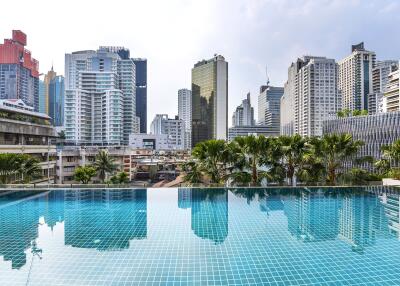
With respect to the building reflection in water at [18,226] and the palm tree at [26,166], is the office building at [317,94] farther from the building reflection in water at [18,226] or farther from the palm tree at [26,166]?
the building reflection in water at [18,226]

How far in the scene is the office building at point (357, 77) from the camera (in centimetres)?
12838

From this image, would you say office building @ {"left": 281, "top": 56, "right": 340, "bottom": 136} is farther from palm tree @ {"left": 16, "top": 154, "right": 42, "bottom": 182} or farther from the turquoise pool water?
the turquoise pool water

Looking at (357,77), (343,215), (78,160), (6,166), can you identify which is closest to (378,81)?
(357,77)

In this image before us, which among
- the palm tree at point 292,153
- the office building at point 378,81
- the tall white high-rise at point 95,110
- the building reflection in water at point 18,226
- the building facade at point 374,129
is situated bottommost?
the building reflection in water at point 18,226

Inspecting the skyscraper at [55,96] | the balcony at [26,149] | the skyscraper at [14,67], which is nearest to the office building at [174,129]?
the skyscraper at [14,67]

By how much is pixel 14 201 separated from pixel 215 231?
12486 mm

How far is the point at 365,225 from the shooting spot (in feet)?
41.3

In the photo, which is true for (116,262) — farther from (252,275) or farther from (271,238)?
(271,238)

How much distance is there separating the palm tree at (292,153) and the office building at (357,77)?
118 m

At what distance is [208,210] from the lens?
15562 millimetres

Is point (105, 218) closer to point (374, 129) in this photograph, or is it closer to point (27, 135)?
point (27, 135)

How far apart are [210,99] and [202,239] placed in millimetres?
141270

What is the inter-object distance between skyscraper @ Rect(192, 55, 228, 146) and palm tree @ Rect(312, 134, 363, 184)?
4958 inches

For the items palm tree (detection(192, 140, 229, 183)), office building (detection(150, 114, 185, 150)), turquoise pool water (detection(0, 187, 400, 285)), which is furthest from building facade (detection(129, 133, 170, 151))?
turquoise pool water (detection(0, 187, 400, 285))
